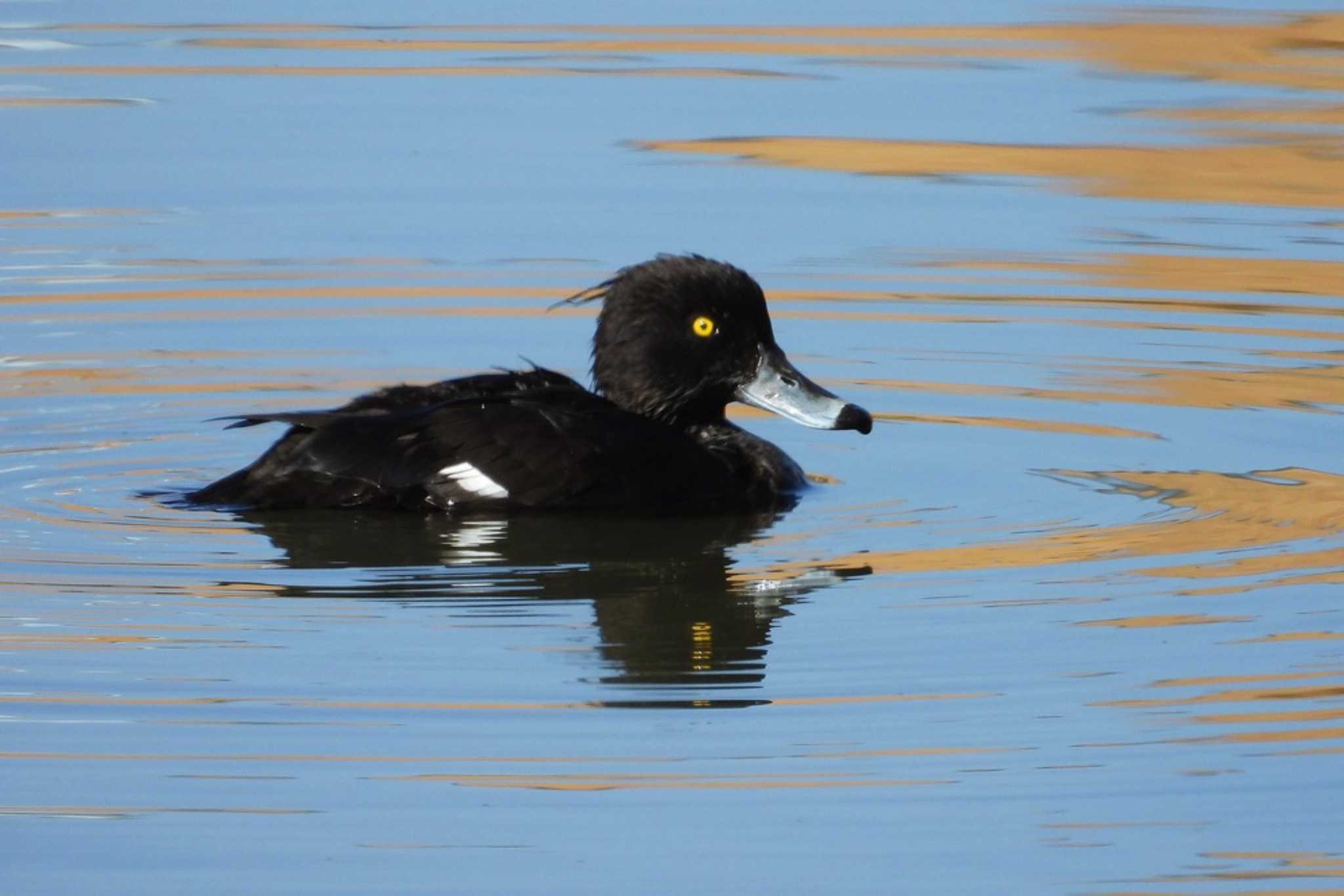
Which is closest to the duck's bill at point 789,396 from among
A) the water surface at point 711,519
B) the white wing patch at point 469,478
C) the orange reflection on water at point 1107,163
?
the water surface at point 711,519

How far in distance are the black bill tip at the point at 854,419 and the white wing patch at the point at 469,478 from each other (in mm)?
1300

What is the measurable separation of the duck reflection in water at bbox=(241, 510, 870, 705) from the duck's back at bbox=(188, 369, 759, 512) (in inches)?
3.0

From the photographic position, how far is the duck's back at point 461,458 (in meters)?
8.45

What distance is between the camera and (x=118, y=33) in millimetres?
18625

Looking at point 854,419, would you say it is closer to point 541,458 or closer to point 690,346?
point 690,346

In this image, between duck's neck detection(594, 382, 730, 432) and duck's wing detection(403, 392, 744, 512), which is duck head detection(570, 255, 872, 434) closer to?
duck's neck detection(594, 382, 730, 432)

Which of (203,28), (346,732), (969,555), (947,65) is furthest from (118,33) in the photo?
(346,732)

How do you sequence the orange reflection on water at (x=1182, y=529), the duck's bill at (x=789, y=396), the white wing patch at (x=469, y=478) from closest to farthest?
the orange reflection on water at (x=1182, y=529), the white wing patch at (x=469, y=478), the duck's bill at (x=789, y=396)

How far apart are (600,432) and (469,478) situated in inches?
18.8

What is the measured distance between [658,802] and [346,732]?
87 cm

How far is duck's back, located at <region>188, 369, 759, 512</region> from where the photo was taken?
8453mm

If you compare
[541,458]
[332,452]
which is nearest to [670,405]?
[541,458]

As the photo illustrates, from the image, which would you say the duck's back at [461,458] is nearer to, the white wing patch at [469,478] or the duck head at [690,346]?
the white wing patch at [469,478]

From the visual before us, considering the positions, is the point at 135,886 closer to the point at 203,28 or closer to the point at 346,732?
the point at 346,732
